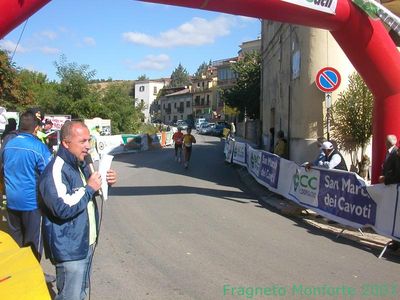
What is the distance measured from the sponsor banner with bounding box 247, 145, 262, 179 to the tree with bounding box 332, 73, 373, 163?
2.69 meters

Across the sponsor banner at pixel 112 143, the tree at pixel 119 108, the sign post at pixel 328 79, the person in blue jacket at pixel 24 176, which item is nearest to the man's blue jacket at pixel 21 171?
the person in blue jacket at pixel 24 176

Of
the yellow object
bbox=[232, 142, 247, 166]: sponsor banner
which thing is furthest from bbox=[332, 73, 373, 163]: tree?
the yellow object

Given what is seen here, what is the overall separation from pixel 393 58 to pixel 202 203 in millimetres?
5201

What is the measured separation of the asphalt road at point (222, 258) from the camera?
17.7ft

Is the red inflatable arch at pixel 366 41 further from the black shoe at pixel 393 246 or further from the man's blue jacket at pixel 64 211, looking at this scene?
the man's blue jacket at pixel 64 211

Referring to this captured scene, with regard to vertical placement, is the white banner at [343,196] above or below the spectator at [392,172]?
below

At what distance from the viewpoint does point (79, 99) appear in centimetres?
3828

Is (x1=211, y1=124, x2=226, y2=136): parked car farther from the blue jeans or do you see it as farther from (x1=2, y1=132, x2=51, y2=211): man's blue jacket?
the blue jeans

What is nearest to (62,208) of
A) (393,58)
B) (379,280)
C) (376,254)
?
(379,280)

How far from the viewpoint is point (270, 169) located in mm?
12891

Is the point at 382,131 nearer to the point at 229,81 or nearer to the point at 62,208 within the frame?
the point at 62,208

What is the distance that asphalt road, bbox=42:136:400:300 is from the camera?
Answer: 5395mm

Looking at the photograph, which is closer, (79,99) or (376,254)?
(376,254)

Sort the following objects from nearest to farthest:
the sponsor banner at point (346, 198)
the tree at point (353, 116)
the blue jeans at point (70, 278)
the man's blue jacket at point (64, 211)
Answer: the man's blue jacket at point (64, 211)
the blue jeans at point (70, 278)
the sponsor banner at point (346, 198)
the tree at point (353, 116)
